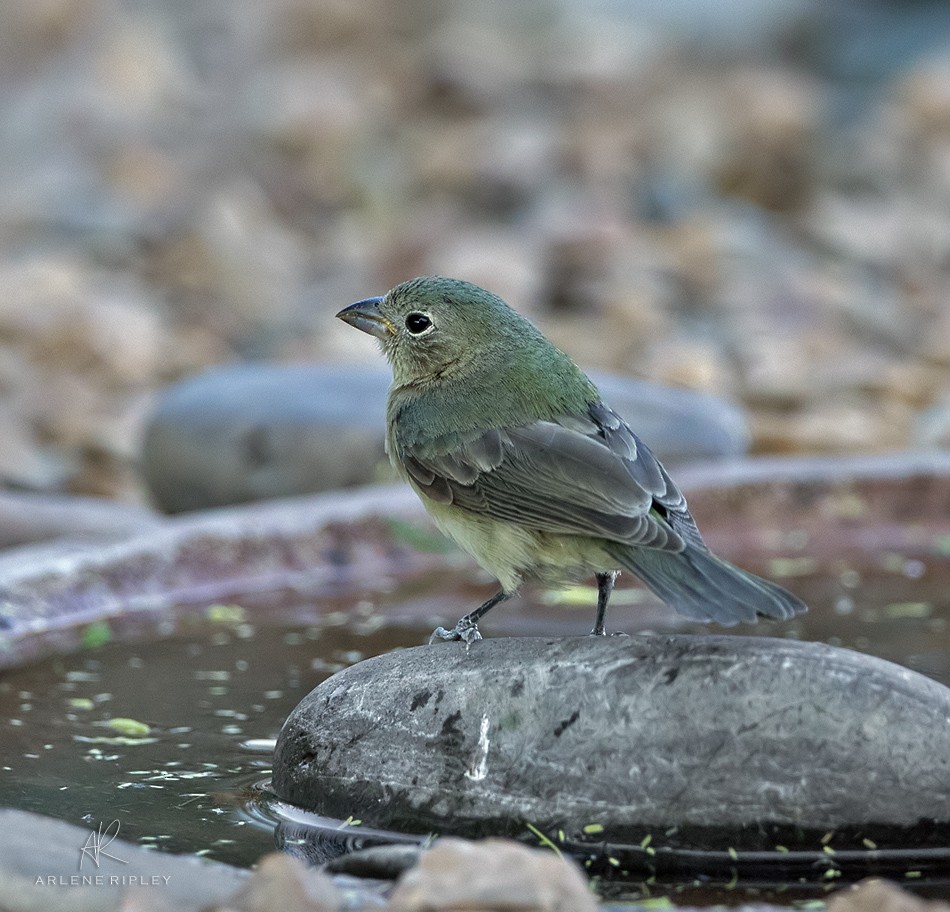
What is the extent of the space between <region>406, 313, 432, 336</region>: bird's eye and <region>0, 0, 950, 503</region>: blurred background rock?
297 cm

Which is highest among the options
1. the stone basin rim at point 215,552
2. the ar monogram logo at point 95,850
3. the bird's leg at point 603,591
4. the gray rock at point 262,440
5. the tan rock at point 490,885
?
the gray rock at point 262,440

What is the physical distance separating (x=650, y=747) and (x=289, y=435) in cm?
337

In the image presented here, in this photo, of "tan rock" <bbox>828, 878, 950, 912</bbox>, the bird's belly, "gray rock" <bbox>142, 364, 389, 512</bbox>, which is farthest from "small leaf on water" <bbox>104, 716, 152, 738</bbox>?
"gray rock" <bbox>142, 364, 389, 512</bbox>

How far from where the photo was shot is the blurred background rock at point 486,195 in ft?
30.0

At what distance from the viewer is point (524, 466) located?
393cm

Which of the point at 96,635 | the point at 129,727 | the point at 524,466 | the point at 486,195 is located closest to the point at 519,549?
the point at 524,466

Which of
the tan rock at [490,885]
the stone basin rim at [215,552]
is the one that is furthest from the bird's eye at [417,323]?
the tan rock at [490,885]

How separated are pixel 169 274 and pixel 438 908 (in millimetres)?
8951

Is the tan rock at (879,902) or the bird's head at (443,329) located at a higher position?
the bird's head at (443,329)

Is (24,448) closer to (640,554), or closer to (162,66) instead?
(640,554)

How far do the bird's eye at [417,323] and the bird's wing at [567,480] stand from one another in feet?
Answer: 1.25

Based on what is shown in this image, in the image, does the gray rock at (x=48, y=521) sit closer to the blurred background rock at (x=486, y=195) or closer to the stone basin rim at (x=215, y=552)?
the stone basin rim at (x=215, y=552)

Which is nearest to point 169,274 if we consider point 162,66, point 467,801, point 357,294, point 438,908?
point 357,294

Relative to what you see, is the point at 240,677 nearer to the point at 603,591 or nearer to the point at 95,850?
the point at 603,591
